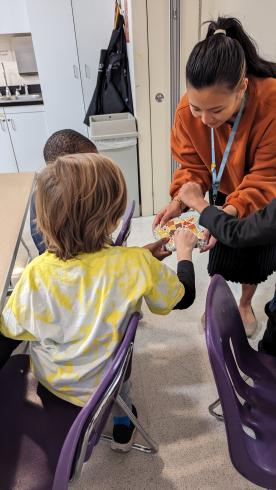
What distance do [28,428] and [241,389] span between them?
1.94 ft

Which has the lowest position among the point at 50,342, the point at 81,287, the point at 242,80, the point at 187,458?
the point at 187,458

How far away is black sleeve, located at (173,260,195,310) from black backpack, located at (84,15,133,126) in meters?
2.26

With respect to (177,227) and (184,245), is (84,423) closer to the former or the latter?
(184,245)

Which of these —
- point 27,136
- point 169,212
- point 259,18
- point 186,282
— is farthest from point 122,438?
point 27,136

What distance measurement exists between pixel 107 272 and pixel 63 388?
36 centimetres

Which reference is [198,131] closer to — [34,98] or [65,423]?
[65,423]

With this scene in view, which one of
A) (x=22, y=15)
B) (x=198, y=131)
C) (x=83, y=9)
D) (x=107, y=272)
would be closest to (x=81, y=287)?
(x=107, y=272)

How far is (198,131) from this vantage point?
1320mm

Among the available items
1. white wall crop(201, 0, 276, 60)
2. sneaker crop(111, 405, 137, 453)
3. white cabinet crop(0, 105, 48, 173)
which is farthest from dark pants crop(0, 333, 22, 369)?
white cabinet crop(0, 105, 48, 173)

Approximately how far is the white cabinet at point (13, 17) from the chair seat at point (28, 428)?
3.62 m

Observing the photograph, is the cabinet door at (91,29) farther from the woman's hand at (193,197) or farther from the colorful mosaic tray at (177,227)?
the woman's hand at (193,197)

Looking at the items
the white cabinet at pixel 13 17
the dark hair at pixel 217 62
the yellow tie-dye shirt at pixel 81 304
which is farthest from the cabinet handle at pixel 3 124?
the yellow tie-dye shirt at pixel 81 304

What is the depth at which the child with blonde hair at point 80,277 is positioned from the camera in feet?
2.74

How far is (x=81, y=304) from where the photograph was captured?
0.87 m
